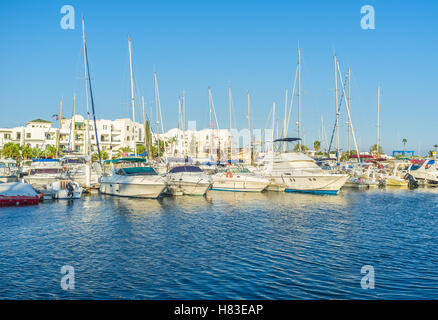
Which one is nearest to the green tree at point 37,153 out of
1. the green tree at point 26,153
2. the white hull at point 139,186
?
the green tree at point 26,153

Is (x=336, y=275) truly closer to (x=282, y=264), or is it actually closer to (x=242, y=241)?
(x=282, y=264)

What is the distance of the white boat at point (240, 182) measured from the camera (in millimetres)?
44991

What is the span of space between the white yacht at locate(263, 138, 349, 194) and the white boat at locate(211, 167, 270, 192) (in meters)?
2.59

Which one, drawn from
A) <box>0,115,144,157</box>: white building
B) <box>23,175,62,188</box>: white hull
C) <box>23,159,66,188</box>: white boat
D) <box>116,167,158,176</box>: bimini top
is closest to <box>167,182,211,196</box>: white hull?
<box>116,167,158,176</box>: bimini top

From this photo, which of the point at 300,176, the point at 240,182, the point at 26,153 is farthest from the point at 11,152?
the point at 300,176

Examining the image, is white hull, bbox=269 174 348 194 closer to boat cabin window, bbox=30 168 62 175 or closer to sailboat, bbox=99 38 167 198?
sailboat, bbox=99 38 167 198

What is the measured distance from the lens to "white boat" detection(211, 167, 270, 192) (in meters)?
45.0

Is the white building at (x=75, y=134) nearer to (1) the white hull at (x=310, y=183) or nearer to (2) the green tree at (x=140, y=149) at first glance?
(2) the green tree at (x=140, y=149)

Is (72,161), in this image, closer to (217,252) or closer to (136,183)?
(136,183)

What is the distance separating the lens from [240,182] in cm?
4575

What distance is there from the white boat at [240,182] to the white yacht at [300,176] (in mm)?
2590

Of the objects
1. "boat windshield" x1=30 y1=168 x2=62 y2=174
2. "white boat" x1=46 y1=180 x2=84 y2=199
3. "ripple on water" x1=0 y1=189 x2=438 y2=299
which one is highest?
"boat windshield" x1=30 y1=168 x2=62 y2=174

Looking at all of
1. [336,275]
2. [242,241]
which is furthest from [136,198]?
[336,275]

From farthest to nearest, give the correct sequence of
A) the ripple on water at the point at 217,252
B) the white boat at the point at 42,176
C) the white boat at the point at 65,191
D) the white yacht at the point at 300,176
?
1. the white yacht at the point at 300,176
2. the white boat at the point at 42,176
3. the white boat at the point at 65,191
4. the ripple on water at the point at 217,252
